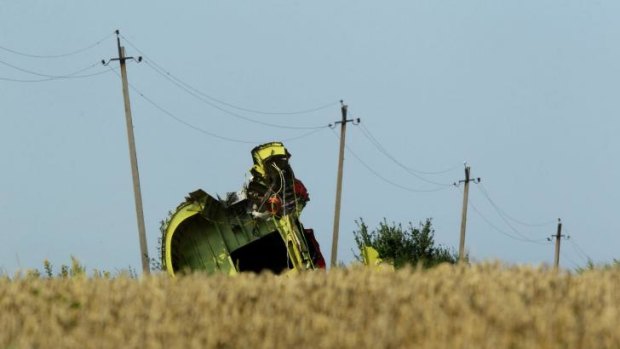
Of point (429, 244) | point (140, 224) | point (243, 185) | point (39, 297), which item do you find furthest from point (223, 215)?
point (429, 244)

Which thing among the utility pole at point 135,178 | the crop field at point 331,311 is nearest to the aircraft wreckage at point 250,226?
the utility pole at point 135,178

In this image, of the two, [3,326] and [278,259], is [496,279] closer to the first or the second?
[3,326]

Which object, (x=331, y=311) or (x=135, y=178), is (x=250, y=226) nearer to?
(x=135, y=178)

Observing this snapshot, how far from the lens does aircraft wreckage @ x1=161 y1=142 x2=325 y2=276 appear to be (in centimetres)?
2622

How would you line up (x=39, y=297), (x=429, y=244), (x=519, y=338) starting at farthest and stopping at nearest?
Answer: (x=429, y=244) → (x=39, y=297) → (x=519, y=338)

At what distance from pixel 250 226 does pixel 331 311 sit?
17864mm

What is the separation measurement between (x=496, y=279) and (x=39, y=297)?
4284 millimetres

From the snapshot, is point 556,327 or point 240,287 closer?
point 556,327

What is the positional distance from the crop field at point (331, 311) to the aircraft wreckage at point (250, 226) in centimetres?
1468

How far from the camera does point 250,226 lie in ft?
87.5

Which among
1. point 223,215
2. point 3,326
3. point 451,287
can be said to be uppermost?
point 223,215

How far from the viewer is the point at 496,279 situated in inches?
397

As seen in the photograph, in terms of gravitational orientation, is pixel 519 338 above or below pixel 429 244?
below

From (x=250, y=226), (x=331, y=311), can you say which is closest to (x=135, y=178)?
(x=250, y=226)
